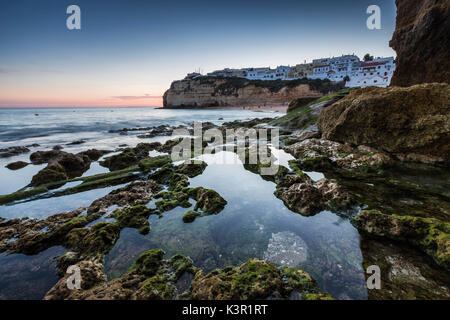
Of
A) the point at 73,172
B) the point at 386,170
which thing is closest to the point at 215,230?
the point at 386,170

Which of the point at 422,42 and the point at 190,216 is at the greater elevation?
the point at 422,42

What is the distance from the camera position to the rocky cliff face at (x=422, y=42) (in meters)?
8.91

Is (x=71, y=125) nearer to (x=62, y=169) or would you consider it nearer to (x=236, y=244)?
(x=62, y=169)

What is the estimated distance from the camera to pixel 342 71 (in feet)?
245

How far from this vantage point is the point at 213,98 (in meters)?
88.8

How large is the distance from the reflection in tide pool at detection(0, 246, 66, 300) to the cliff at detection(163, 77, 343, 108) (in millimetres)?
77288

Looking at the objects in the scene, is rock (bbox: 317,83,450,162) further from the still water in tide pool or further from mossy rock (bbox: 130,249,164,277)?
mossy rock (bbox: 130,249,164,277)

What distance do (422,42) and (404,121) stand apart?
18.5ft

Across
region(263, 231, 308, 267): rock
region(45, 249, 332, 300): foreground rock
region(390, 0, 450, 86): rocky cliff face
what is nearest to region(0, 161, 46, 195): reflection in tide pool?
region(45, 249, 332, 300): foreground rock

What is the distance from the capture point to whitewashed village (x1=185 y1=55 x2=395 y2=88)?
200 feet

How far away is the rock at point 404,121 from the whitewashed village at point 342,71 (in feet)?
163

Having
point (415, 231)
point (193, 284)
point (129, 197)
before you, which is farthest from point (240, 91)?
point (193, 284)

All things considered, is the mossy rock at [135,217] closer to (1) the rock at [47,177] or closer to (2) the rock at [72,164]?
(1) the rock at [47,177]

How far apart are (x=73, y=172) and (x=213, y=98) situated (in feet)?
276
